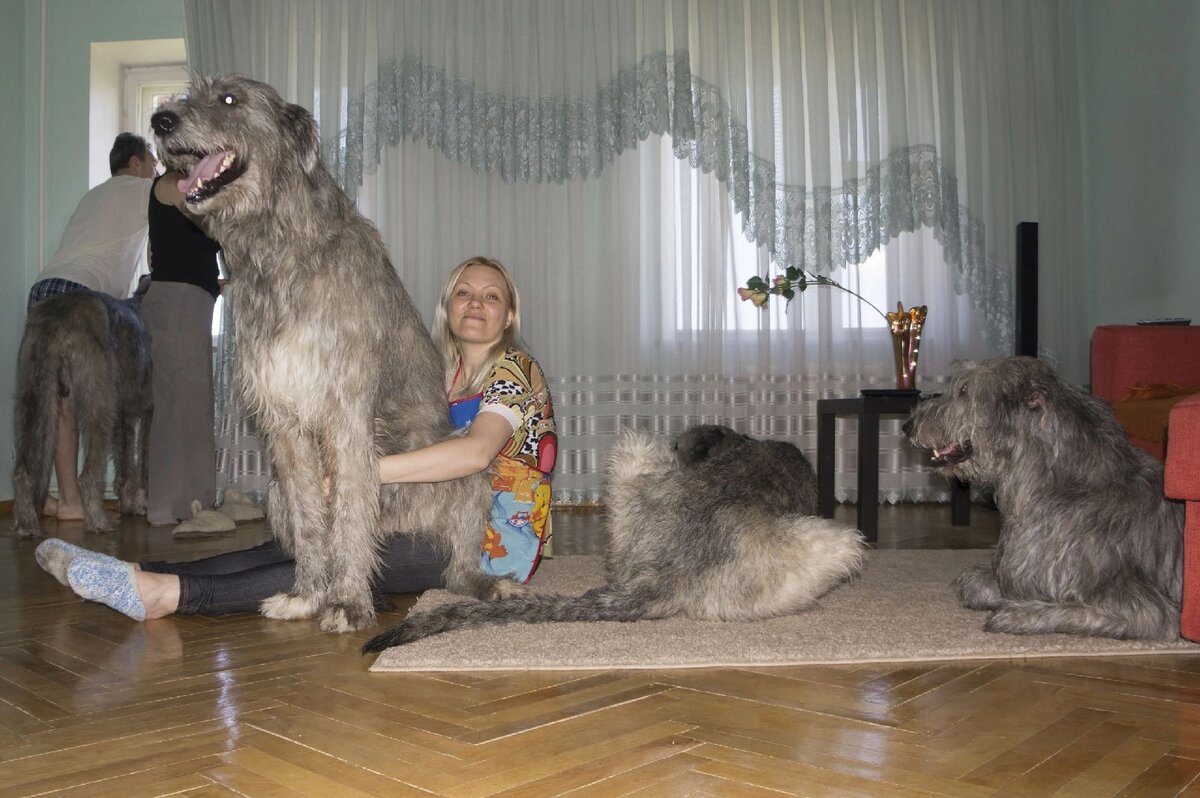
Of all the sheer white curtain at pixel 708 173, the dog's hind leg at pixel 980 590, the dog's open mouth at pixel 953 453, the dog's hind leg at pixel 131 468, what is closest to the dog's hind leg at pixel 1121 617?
the dog's hind leg at pixel 980 590

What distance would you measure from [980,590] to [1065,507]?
436 mm

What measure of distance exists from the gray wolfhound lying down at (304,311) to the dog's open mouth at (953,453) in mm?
1656

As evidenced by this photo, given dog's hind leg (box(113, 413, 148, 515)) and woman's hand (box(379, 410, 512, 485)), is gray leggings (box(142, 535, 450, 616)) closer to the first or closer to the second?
woman's hand (box(379, 410, 512, 485))

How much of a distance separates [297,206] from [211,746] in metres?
1.46

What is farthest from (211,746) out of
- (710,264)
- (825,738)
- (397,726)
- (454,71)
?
(454,71)

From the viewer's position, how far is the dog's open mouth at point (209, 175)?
8.80ft

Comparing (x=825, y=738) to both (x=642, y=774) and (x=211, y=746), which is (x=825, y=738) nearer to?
(x=642, y=774)

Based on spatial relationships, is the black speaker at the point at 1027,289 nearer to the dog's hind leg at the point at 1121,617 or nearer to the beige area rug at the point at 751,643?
the beige area rug at the point at 751,643

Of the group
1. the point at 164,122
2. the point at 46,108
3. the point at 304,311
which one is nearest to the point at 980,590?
the point at 304,311

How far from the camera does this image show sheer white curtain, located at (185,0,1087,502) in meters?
6.71

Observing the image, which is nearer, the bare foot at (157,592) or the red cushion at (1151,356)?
the bare foot at (157,592)

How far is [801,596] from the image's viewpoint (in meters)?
2.89

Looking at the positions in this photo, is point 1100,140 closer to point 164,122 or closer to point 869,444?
point 869,444

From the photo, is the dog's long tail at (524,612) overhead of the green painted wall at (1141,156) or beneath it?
beneath
